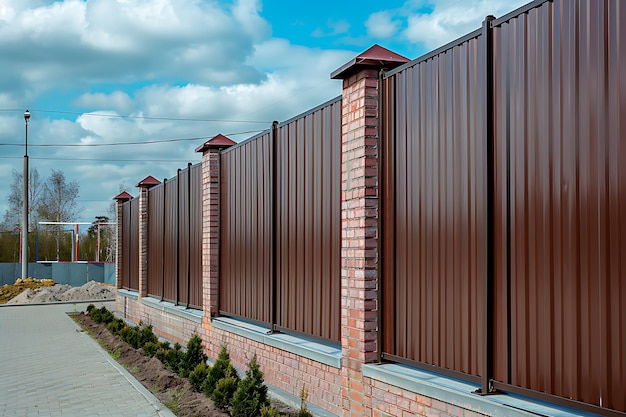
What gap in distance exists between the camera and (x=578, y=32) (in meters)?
3.84

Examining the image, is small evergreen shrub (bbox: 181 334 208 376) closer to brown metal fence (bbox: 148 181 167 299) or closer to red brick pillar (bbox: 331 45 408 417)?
red brick pillar (bbox: 331 45 408 417)

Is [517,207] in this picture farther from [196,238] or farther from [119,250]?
[119,250]

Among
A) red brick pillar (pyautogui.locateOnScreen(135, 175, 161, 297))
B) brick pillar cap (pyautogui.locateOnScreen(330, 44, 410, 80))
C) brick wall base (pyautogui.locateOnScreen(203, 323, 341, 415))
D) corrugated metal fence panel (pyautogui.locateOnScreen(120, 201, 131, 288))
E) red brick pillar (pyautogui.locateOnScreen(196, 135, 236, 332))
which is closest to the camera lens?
brick pillar cap (pyautogui.locateOnScreen(330, 44, 410, 80))

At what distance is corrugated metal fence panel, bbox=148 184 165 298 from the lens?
14.8m

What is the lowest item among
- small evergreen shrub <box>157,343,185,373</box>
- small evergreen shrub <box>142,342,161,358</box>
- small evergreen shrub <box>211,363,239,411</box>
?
small evergreen shrub <box>142,342,161,358</box>

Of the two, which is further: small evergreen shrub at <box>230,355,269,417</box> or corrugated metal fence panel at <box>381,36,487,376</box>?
small evergreen shrub at <box>230,355,269,417</box>

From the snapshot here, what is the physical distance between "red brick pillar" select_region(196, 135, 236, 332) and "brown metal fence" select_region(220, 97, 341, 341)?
269 mm

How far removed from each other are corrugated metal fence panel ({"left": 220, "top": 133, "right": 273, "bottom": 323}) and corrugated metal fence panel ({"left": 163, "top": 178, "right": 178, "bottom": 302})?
3298 mm

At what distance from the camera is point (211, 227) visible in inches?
412

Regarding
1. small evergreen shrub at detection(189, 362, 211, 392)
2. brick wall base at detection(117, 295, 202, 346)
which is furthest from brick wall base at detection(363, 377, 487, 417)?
brick wall base at detection(117, 295, 202, 346)

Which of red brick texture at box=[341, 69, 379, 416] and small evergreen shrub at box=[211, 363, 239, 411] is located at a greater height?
red brick texture at box=[341, 69, 379, 416]

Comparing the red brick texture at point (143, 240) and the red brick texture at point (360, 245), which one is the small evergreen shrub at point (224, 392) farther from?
the red brick texture at point (143, 240)

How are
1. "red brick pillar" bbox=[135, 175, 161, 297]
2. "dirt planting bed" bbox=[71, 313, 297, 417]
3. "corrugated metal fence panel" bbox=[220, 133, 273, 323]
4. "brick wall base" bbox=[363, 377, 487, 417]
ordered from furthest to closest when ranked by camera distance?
"red brick pillar" bbox=[135, 175, 161, 297], "corrugated metal fence panel" bbox=[220, 133, 273, 323], "dirt planting bed" bbox=[71, 313, 297, 417], "brick wall base" bbox=[363, 377, 487, 417]

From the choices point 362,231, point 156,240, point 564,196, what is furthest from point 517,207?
point 156,240
